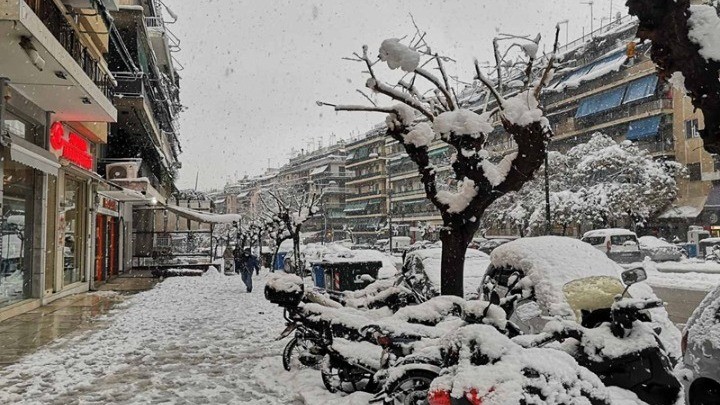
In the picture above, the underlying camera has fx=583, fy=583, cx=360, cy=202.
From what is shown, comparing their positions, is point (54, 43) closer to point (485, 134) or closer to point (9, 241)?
point (9, 241)

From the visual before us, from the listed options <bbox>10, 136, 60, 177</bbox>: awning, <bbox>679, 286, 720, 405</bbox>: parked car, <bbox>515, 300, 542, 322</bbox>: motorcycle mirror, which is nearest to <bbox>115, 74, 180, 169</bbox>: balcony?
<bbox>10, 136, 60, 177</bbox>: awning

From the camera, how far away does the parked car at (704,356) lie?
407 cm

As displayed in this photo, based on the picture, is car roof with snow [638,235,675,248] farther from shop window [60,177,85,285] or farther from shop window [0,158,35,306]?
shop window [0,158,35,306]

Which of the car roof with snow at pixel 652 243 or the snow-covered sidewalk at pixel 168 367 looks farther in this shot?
the car roof with snow at pixel 652 243

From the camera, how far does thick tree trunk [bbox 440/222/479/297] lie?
820 centimetres

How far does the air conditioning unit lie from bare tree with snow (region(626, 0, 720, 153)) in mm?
18929

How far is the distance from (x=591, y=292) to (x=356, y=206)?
90.5 metres

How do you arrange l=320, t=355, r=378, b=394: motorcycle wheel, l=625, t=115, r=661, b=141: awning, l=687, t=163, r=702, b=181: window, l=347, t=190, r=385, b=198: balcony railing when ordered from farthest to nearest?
l=347, t=190, r=385, b=198: balcony railing → l=625, t=115, r=661, b=141: awning → l=687, t=163, r=702, b=181: window → l=320, t=355, r=378, b=394: motorcycle wheel

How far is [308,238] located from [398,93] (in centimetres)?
8232

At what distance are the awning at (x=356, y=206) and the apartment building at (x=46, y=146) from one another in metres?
76.2

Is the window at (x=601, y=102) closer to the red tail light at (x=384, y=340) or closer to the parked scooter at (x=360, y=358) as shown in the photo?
the parked scooter at (x=360, y=358)

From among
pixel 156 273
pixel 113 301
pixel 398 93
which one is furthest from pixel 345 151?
pixel 398 93

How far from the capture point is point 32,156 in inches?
449

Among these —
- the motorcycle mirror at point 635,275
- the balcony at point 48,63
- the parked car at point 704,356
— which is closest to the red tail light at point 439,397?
the parked car at point 704,356
